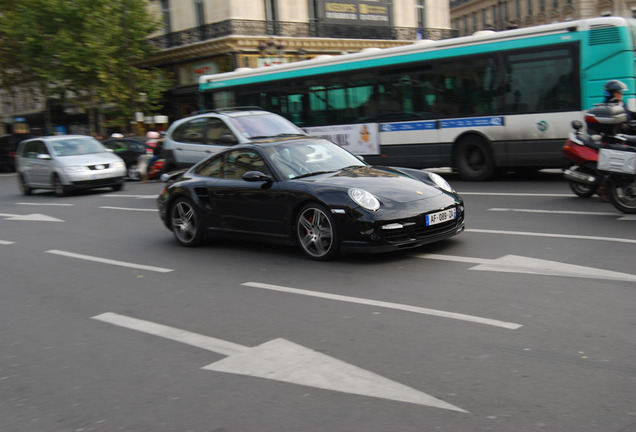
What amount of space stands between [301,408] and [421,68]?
13.3 meters

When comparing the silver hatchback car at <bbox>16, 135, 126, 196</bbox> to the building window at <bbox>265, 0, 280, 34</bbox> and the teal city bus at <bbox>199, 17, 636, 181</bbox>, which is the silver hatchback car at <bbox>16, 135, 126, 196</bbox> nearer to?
the teal city bus at <bbox>199, 17, 636, 181</bbox>

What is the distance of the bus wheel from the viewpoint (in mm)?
14953

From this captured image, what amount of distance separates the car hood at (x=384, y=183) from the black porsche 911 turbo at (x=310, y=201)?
1 centimetres

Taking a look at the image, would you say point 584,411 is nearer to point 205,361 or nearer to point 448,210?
point 205,361

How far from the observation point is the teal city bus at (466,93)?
44.3 ft

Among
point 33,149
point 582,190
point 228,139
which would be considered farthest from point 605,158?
point 33,149

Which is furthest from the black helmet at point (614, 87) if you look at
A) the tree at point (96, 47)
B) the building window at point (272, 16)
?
the building window at point (272, 16)

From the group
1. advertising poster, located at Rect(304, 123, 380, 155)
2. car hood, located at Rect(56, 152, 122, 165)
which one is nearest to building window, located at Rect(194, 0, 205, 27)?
car hood, located at Rect(56, 152, 122, 165)

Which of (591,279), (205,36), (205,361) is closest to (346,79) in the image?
(591,279)

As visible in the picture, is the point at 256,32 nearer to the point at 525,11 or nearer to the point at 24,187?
the point at 24,187

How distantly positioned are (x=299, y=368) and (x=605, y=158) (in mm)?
6802

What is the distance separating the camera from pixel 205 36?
39969mm

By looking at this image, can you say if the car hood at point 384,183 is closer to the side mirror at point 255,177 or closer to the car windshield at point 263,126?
the side mirror at point 255,177

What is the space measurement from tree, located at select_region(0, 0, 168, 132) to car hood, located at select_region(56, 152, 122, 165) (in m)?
17.1
